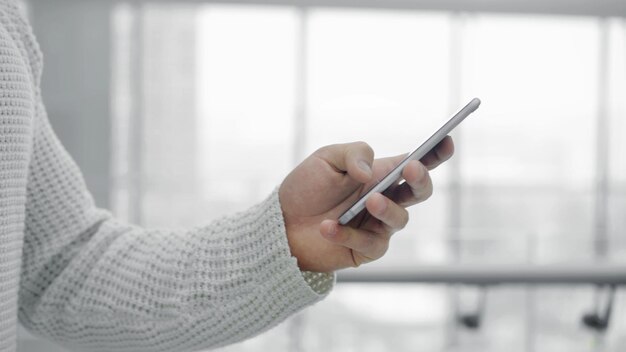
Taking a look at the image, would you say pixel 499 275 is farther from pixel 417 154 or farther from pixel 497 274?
pixel 417 154

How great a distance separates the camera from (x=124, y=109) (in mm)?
5246

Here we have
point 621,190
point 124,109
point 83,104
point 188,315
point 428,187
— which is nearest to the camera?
point 428,187

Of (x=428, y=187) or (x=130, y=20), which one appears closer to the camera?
(x=428, y=187)

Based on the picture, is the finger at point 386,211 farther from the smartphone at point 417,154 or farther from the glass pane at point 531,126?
the glass pane at point 531,126

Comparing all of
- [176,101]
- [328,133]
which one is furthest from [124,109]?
[328,133]

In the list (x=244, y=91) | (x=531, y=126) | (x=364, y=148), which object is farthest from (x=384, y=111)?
(x=364, y=148)

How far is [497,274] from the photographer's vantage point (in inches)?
46.2

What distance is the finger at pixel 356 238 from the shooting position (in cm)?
57

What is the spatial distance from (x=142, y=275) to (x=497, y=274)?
2.23 feet

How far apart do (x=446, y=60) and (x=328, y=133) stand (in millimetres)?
1094

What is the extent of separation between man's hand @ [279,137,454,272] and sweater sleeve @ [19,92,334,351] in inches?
0.7

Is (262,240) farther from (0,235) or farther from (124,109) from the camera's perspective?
(124,109)

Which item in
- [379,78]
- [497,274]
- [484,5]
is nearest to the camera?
[497,274]

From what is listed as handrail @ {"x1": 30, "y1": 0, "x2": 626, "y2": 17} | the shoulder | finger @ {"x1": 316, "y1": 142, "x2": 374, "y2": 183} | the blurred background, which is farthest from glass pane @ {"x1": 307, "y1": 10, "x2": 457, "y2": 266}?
finger @ {"x1": 316, "y1": 142, "x2": 374, "y2": 183}
